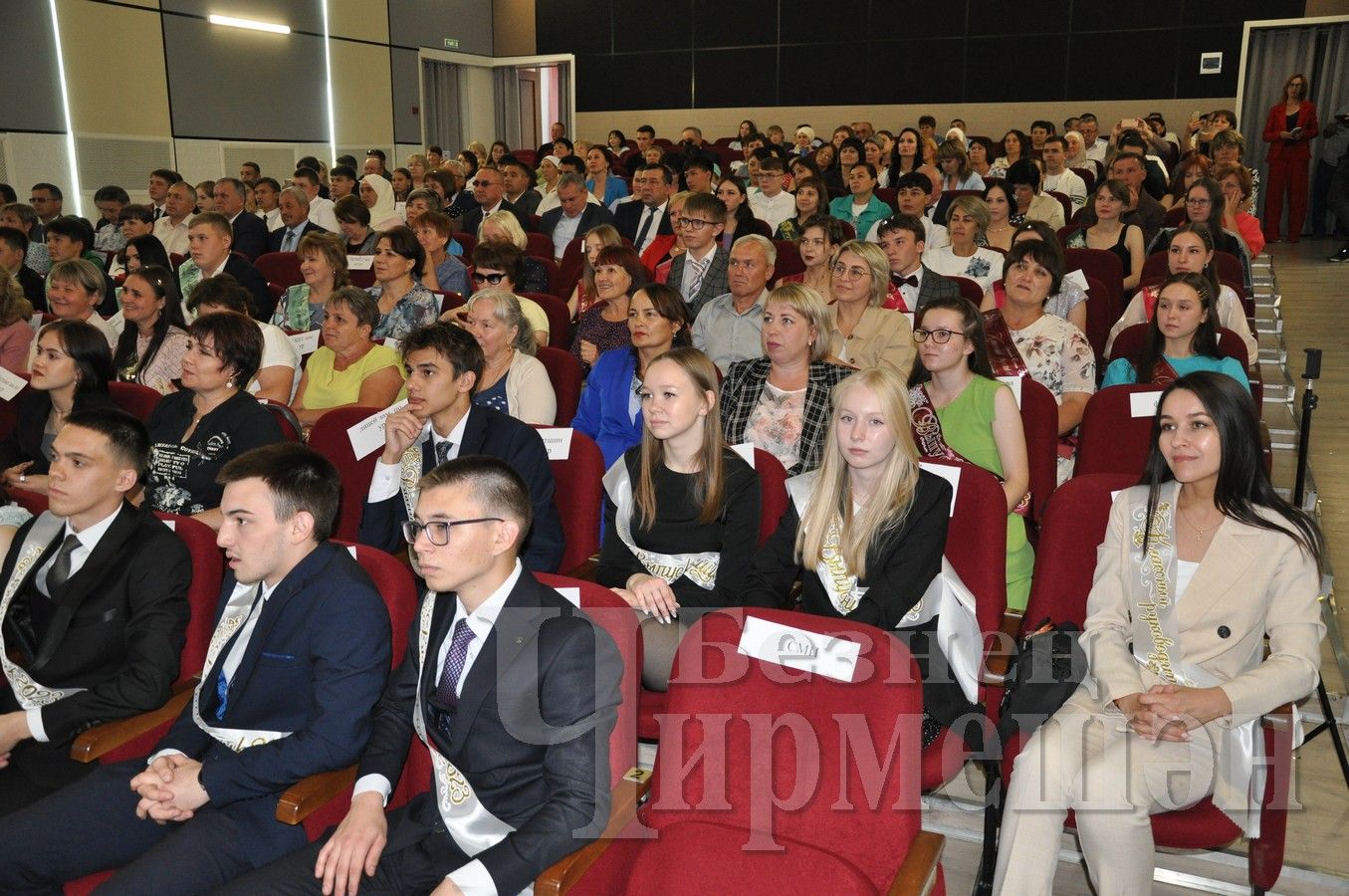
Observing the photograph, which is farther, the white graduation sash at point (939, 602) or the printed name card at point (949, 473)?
the printed name card at point (949, 473)

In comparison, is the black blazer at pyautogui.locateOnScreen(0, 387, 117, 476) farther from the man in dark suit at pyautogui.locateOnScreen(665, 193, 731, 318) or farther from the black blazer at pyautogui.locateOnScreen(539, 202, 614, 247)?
the black blazer at pyautogui.locateOnScreen(539, 202, 614, 247)

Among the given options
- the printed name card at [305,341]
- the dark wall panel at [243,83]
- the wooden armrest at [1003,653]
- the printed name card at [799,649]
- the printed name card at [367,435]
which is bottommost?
the wooden armrest at [1003,653]

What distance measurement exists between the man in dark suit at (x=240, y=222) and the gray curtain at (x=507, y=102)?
8855 mm

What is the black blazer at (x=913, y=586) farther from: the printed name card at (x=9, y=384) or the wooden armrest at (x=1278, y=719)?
the printed name card at (x=9, y=384)

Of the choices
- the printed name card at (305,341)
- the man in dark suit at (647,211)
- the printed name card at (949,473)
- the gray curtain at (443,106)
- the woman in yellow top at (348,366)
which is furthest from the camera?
the gray curtain at (443,106)

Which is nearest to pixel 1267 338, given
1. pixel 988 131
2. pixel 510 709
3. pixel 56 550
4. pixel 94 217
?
pixel 510 709

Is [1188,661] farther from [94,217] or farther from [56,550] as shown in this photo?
[94,217]

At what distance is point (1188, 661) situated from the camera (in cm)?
216

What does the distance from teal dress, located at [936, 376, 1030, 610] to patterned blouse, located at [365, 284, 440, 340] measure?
278 centimetres

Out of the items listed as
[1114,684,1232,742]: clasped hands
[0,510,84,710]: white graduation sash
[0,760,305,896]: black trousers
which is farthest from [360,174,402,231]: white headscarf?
[1114,684,1232,742]: clasped hands

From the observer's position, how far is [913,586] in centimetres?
229

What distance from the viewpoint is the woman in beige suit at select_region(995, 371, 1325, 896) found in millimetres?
1941

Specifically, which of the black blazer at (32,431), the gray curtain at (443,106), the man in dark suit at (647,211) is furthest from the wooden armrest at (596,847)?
the gray curtain at (443,106)

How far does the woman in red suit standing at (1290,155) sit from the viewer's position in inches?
417
